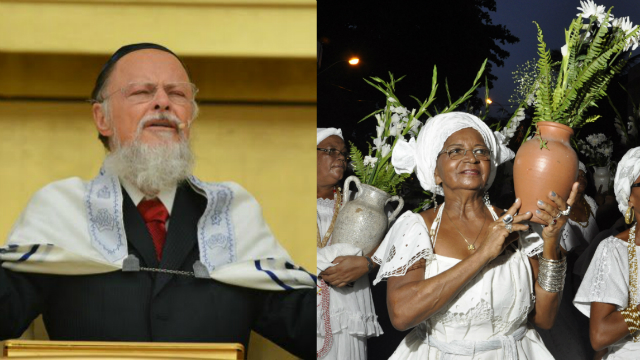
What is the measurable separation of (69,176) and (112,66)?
0.46m

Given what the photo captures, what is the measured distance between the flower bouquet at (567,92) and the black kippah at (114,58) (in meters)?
1.41

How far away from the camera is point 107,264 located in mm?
2992

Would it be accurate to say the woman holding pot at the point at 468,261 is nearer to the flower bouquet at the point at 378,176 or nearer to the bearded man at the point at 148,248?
the flower bouquet at the point at 378,176

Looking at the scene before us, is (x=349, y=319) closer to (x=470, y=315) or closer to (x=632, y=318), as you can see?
(x=470, y=315)

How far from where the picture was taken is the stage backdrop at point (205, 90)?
3.10 meters

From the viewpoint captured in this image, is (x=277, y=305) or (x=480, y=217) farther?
(x=277, y=305)

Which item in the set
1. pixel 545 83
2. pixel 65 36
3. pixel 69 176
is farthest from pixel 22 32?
pixel 545 83

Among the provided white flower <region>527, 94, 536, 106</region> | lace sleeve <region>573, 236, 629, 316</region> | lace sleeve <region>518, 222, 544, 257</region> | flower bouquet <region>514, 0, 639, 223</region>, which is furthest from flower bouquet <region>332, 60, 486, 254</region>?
lace sleeve <region>573, 236, 629, 316</region>

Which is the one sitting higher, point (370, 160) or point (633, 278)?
point (370, 160)

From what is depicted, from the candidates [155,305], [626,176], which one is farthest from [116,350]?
[626,176]

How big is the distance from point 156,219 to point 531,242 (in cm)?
142

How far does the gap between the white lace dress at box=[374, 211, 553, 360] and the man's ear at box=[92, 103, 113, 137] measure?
1196 mm

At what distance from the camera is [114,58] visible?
10.2 ft

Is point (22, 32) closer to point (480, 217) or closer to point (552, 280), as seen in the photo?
point (480, 217)
